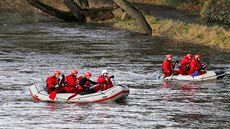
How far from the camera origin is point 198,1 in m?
73.0

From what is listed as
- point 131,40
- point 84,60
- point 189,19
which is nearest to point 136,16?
point 131,40

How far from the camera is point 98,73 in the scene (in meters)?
39.7

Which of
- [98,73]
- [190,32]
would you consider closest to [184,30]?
[190,32]

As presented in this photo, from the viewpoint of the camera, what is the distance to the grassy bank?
4971 centimetres

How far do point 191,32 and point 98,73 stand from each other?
586 inches

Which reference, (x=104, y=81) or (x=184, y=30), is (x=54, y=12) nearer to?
(x=184, y=30)

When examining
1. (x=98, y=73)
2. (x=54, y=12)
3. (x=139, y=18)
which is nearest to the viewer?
(x=98, y=73)

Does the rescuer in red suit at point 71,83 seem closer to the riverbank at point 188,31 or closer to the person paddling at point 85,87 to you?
the person paddling at point 85,87

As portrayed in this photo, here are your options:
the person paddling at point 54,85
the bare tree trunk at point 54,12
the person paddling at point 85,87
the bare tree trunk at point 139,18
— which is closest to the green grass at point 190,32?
the bare tree trunk at point 139,18

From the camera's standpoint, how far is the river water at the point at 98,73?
87.6 ft

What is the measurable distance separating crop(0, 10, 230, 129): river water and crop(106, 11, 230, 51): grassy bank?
101cm

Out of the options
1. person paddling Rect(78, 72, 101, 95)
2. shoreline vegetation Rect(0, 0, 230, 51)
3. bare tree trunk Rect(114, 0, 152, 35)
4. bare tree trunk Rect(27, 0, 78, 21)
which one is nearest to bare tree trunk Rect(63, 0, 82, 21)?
bare tree trunk Rect(27, 0, 78, 21)

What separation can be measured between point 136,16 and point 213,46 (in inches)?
356

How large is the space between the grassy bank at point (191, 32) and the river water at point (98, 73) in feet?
3.31
